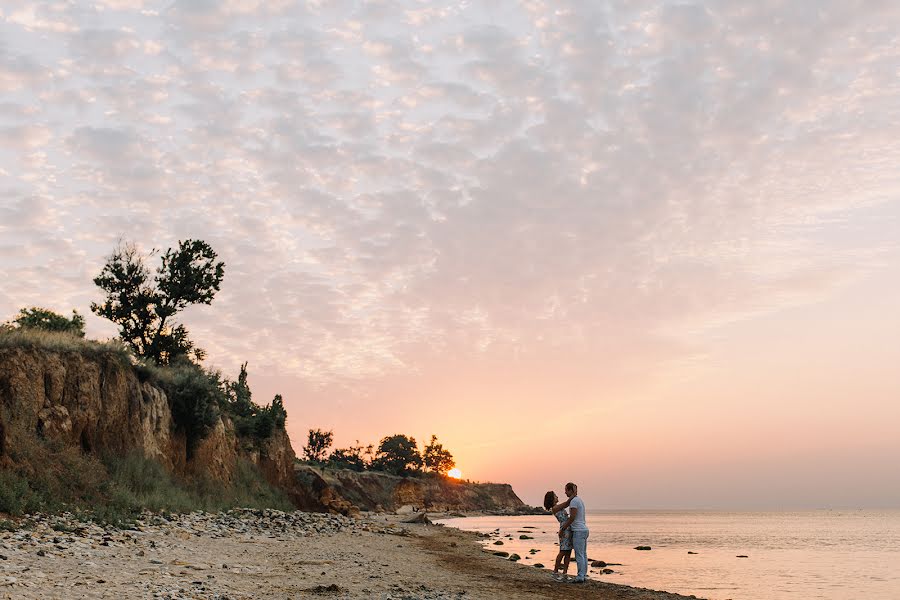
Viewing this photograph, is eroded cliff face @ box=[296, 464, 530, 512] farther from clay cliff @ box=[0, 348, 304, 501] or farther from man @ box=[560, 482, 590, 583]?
man @ box=[560, 482, 590, 583]

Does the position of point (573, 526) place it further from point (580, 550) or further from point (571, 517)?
point (580, 550)

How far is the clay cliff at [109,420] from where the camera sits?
21625 mm

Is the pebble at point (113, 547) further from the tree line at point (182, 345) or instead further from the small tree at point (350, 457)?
the small tree at point (350, 457)

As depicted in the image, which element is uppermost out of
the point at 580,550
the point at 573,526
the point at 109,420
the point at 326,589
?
the point at 109,420

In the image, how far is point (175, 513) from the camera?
23578 millimetres

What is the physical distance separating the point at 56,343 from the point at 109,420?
360 centimetres

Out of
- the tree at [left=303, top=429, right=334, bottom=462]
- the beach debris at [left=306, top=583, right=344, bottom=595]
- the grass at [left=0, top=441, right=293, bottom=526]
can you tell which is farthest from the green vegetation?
the tree at [left=303, top=429, right=334, bottom=462]

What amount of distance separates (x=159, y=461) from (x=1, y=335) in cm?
841

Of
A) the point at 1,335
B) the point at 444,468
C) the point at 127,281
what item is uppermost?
the point at 127,281

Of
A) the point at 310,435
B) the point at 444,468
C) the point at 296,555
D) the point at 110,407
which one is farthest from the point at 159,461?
the point at 444,468

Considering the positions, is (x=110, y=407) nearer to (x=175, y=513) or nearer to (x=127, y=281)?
(x=175, y=513)

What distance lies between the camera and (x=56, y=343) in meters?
24.6

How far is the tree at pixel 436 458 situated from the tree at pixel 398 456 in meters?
14.1

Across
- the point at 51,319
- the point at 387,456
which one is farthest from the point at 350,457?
the point at 51,319
